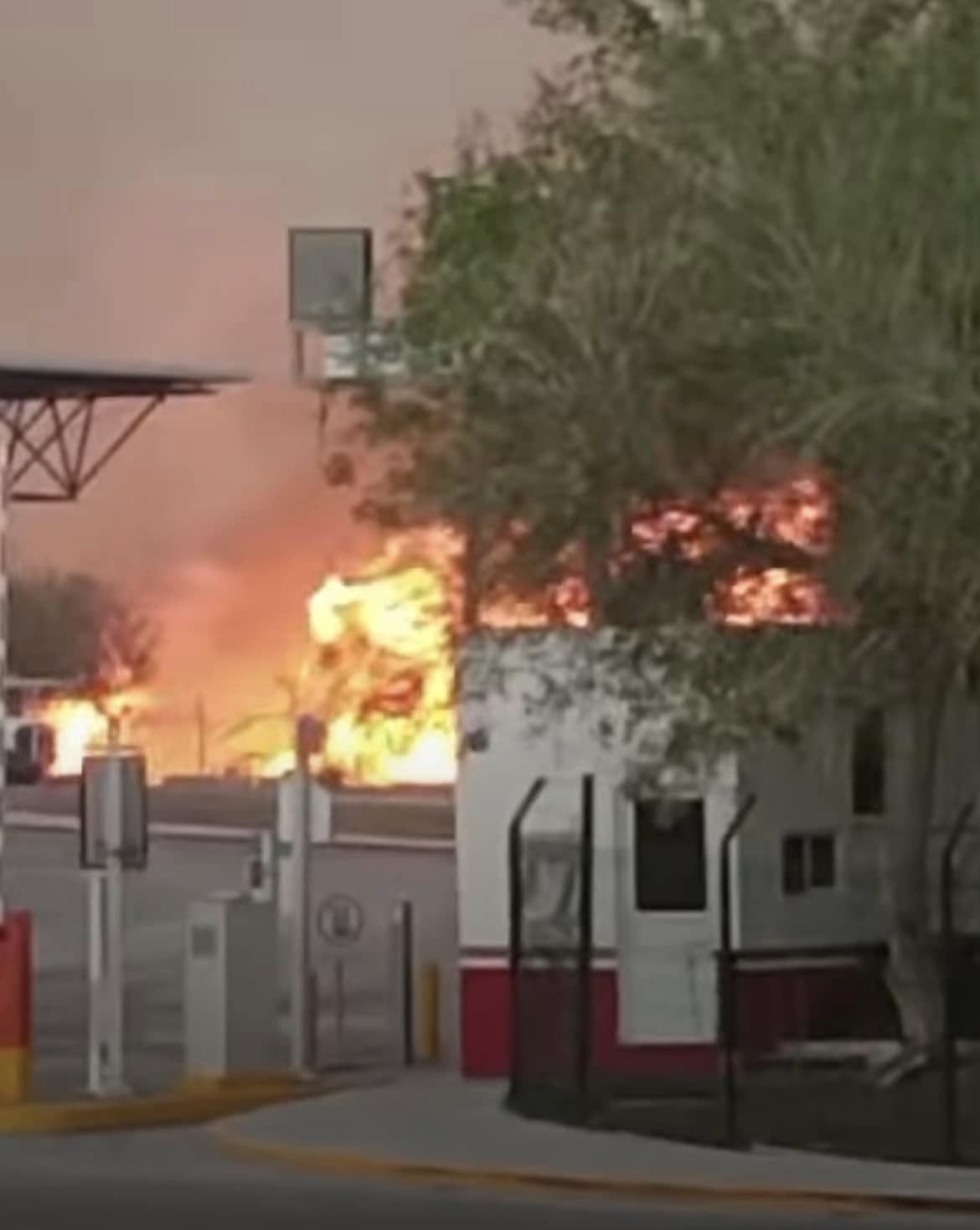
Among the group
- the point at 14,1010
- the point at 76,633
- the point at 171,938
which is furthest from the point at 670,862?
the point at 76,633

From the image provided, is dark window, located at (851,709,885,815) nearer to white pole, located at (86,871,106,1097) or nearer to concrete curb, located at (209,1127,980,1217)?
concrete curb, located at (209,1127,980,1217)

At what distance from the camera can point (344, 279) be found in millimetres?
34781

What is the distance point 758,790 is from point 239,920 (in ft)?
13.5

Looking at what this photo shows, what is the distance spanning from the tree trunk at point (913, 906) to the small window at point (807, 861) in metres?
2.61

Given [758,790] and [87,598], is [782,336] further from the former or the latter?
[87,598]

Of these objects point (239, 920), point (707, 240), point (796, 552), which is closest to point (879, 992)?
point (239, 920)

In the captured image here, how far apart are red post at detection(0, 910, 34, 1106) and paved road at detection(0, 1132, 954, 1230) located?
9.64 feet

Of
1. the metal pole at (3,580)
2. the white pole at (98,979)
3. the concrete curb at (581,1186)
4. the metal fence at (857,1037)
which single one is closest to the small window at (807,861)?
the metal fence at (857,1037)

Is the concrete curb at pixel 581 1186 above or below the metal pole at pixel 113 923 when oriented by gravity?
below

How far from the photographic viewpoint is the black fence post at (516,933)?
29000 mm

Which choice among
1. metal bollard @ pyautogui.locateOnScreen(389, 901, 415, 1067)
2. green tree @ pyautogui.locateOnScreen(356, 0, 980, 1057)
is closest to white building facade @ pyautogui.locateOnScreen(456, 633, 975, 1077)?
metal bollard @ pyautogui.locateOnScreen(389, 901, 415, 1067)

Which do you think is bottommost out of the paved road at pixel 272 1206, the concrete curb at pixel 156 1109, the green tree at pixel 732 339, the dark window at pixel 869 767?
the paved road at pixel 272 1206

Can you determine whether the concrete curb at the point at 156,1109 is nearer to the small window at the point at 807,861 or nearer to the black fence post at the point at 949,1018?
the small window at the point at 807,861

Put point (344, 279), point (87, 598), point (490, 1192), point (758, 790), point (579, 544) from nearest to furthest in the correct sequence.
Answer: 1. point (490, 1192)
2. point (579, 544)
3. point (758, 790)
4. point (344, 279)
5. point (87, 598)
